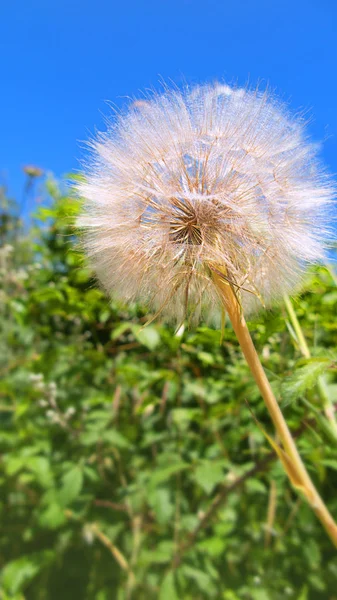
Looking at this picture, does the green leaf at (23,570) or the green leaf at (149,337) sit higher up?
the green leaf at (149,337)

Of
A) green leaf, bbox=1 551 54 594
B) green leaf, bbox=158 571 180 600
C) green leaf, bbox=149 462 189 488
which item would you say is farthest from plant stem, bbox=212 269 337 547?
green leaf, bbox=1 551 54 594

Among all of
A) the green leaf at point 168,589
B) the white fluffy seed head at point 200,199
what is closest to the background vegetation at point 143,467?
the green leaf at point 168,589

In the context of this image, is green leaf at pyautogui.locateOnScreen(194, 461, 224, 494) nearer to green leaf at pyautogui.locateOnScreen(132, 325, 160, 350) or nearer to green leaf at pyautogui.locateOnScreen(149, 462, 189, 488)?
green leaf at pyautogui.locateOnScreen(149, 462, 189, 488)

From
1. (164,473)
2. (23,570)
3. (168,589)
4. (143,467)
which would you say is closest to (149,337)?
(164,473)

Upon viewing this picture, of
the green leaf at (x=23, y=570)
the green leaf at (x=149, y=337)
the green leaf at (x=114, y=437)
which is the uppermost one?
the green leaf at (x=149, y=337)

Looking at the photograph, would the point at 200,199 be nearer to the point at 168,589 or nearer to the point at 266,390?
the point at 266,390

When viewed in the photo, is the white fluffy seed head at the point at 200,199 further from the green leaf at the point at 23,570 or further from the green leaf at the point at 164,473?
the green leaf at the point at 23,570
